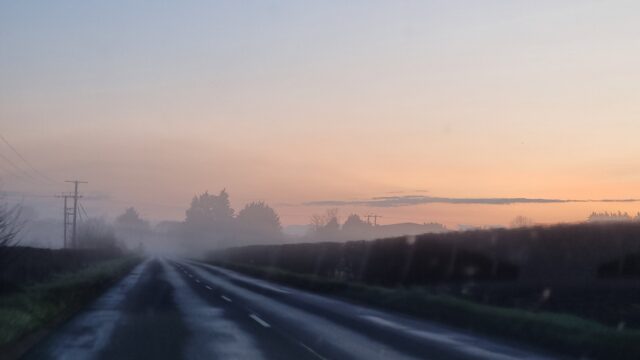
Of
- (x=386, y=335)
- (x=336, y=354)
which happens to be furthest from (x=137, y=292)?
(x=336, y=354)

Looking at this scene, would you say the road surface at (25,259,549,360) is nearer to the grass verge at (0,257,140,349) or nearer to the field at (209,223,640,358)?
the grass verge at (0,257,140,349)

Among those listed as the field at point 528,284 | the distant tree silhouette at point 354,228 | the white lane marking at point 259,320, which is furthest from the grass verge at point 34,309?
the distant tree silhouette at point 354,228

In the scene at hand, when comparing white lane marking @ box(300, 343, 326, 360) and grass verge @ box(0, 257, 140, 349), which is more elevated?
grass verge @ box(0, 257, 140, 349)

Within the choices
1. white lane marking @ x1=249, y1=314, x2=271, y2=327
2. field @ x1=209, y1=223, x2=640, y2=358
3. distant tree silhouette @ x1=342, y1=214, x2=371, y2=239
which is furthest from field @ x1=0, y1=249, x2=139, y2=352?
distant tree silhouette @ x1=342, y1=214, x2=371, y2=239

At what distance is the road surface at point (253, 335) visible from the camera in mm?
16375

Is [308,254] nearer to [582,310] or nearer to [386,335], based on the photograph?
[582,310]

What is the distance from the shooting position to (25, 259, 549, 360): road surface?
16375 mm

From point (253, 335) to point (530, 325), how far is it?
6.33 m

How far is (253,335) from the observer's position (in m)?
19.7

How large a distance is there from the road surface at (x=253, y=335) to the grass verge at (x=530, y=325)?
1.03 m

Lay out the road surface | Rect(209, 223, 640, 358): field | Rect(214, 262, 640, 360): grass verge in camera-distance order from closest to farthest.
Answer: the road surface
Rect(214, 262, 640, 360): grass verge
Rect(209, 223, 640, 358): field

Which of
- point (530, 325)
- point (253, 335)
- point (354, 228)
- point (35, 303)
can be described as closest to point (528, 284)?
point (530, 325)

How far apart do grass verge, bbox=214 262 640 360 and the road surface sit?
1034 millimetres

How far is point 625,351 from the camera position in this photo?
16.7m
